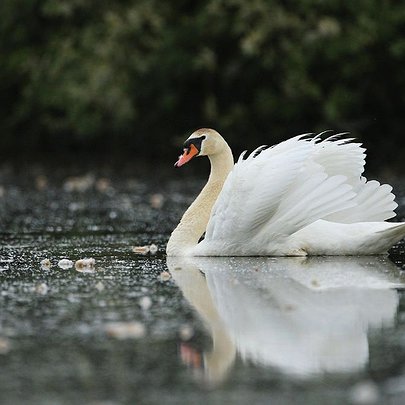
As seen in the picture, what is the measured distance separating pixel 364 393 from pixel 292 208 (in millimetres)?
3914

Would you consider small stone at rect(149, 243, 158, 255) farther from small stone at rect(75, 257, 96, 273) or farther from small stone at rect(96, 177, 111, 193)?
small stone at rect(96, 177, 111, 193)

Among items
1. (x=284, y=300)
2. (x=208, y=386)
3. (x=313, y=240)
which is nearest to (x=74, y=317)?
(x=284, y=300)

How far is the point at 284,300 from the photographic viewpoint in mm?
6652

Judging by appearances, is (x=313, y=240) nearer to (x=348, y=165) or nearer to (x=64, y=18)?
(x=348, y=165)

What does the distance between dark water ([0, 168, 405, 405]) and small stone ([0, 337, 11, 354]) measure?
1 centimetres

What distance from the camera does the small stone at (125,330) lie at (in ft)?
18.7

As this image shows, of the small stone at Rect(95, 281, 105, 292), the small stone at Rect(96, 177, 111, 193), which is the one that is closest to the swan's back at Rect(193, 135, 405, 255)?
the small stone at Rect(95, 281, 105, 292)

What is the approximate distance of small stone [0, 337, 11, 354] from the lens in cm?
540

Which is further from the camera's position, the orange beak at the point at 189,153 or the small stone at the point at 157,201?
the small stone at the point at 157,201

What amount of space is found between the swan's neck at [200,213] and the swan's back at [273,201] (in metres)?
0.21

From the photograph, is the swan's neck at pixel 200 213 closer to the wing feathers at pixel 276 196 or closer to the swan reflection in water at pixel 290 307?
the swan reflection in water at pixel 290 307

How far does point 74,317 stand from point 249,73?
46.1 ft

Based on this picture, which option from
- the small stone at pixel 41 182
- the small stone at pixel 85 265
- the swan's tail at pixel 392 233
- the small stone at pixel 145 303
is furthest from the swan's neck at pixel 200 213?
the small stone at pixel 41 182

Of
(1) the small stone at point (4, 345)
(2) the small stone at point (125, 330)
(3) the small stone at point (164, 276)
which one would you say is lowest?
(1) the small stone at point (4, 345)
